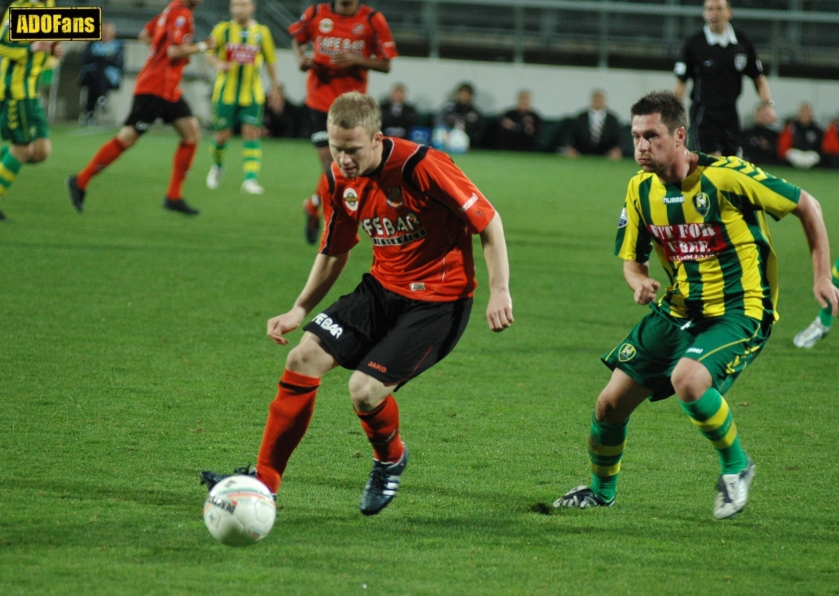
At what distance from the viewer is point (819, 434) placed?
530cm

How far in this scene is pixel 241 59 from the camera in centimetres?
1392

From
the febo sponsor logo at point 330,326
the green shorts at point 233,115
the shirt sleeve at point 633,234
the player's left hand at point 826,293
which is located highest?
the shirt sleeve at point 633,234

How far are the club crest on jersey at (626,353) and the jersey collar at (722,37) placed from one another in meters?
7.31

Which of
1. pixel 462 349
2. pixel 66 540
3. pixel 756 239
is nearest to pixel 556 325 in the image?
pixel 462 349

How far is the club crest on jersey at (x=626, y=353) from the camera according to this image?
4137 mm

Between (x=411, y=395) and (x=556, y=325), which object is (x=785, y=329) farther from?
(x=411, y=395)

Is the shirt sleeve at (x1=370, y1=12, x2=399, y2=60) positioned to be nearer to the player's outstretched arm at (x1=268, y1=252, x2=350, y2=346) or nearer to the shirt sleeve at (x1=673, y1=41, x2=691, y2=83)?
the shirt sleeve at (x1=673, y1=41, x2=691, y2=83)

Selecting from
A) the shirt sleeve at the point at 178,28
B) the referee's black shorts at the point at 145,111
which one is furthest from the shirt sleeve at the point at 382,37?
the referee's black shorts at the point at 145,111

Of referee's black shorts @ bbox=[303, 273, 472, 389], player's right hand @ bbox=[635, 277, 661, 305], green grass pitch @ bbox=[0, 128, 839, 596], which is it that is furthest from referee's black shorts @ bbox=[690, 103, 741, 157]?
referee's black shorts @ bbox=[303, 273, 472, 389]

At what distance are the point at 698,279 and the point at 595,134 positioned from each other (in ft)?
63.0

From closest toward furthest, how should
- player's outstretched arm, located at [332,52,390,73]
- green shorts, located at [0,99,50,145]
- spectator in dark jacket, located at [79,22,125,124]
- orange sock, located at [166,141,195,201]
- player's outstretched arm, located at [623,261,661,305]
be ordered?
1. player's outstretched arm, located at [623,261,661,305]
2. green shorts, located at [0,99,50,145]
3. player's outstretched arm, located at [332,52,390,73]
4. orange sock, located at [166,141,195,201]
5. spectator in dark jacket, located at [79,22,125,124]

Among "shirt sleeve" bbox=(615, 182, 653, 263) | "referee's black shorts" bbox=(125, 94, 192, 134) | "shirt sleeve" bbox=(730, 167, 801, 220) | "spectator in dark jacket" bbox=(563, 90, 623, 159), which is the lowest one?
"spectator in dark jacket" bbox=(563, 90, 623, 159)

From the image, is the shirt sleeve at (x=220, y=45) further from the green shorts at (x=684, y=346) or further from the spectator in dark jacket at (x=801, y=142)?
the spectator in dark jacket at (x=801, y=142)

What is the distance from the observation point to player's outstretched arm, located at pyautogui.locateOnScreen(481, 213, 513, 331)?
3814 millimetres
